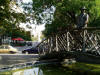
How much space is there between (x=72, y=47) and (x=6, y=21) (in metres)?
5.38

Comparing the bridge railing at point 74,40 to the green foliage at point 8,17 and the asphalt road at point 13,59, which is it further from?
the asphalt road at point 13,59

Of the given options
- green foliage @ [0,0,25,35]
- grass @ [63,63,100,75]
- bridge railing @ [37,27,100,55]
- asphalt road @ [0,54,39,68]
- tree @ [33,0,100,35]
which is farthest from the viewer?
tree @ [33,0,100,35]

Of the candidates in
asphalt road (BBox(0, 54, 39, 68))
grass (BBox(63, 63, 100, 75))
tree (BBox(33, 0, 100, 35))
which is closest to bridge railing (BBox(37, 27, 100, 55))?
→ grass (BBox(63, 63, 100, 75))

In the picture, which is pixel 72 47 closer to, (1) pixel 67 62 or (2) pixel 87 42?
(2) pixel 87 42

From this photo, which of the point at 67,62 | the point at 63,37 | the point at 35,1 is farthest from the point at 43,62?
the point at 35,1

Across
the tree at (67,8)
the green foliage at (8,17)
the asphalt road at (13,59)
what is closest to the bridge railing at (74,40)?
the green foliage at (8,17)

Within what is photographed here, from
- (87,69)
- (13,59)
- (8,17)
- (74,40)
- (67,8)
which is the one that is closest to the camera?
(8,17)

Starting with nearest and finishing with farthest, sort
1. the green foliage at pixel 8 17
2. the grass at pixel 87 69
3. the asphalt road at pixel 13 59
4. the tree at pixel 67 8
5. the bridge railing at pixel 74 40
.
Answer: the green foliage at pixel 8 17 < the bridge railing at pixel 74 40 < the grass at pixel 87 69 < the asphalt road at pixel 13 59 < the tree at pixel 67 8

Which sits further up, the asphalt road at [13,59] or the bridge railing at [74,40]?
the bridge railing at [74,40]

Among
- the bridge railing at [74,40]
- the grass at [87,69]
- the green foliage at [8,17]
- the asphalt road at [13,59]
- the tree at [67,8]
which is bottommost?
the grass at [87,69]

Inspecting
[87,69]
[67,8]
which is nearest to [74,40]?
[87,69]

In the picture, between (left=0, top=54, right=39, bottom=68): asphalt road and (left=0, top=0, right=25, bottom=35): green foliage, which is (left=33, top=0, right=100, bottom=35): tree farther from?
(left=0, top=0, right=25, bottom=35): green foliage

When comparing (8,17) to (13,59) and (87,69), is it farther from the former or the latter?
(13,59)

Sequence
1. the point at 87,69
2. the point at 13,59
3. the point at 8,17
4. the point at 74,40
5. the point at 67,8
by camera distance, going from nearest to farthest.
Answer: the point at 8,17
the point at 74,40
the point at 87,69
the point at 67,8
the point at 13,59
